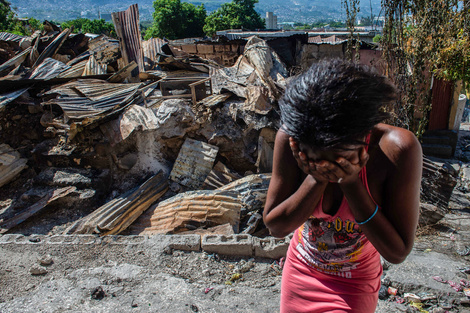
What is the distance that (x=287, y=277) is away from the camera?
1.50m

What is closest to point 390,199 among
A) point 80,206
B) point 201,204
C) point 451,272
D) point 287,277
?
point 287,277

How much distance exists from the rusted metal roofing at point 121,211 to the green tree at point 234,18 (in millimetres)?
30822

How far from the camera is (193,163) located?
19.0ft

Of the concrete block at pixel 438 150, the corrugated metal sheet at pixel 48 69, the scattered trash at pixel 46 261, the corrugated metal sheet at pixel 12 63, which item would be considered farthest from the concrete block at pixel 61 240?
the concrete block at pixel 438 150

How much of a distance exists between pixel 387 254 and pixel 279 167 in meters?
0.53

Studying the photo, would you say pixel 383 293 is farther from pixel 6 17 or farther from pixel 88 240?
pixel 6 17

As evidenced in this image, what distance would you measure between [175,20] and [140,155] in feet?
94.8

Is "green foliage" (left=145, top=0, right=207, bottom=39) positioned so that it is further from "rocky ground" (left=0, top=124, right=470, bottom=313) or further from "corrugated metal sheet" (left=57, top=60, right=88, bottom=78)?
"rocky ground" (left=0, top=124, right=470, bottom=313)

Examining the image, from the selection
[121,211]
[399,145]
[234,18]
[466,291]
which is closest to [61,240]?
[121,211]

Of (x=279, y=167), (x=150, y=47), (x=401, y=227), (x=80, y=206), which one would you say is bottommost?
(x=80, y=206)

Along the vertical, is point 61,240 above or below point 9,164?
below

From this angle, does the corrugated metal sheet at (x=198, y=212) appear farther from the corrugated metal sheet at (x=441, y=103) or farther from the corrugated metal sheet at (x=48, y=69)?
the corrugated metal sheet at (x=441, y=103)

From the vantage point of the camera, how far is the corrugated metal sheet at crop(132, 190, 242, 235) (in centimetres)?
457

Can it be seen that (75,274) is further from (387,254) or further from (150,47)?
(150,47)
